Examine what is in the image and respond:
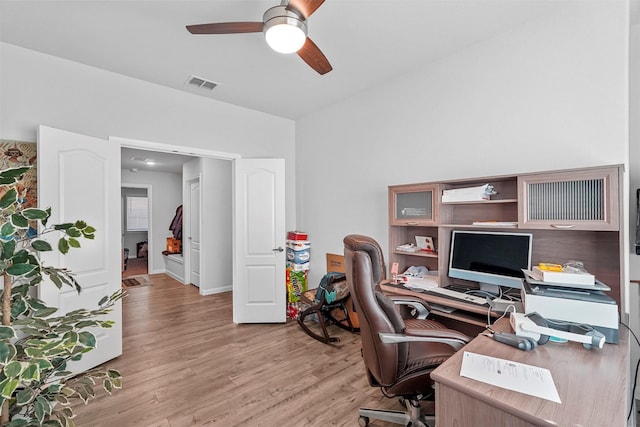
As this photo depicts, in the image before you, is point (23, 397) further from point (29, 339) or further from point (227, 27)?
point (227, 27)

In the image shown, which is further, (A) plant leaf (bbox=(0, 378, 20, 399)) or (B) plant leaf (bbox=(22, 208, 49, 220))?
(B) plant leaf (bbox=(22, 208, 49, 220))

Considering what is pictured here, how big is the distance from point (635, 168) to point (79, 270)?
435 centimetres

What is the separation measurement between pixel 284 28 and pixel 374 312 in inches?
66.6

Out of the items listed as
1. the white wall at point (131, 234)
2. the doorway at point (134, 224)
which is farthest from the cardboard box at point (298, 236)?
the white wall at point (131, 234)

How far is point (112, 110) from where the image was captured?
2.90 metres

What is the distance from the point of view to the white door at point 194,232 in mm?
5364

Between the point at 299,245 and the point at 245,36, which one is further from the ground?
the point at 245,36

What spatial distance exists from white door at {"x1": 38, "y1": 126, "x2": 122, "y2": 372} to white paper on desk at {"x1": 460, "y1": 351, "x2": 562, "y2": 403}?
294cm

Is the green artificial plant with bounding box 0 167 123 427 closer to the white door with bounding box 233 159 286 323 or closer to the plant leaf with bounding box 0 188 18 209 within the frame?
the plant leaf with bounding box 0 188 18 209

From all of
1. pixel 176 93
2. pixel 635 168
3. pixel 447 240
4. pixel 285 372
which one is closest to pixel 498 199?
pixel 447 240

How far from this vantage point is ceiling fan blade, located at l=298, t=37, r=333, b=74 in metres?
1.92

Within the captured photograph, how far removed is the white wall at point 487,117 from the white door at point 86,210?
2.34m

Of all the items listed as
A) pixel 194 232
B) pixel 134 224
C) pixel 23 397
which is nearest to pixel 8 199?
pixel 23 397

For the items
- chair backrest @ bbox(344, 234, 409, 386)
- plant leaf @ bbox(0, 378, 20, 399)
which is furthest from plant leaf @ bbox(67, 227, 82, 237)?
chair backrest @ bbox(344, 234, 409, 386)
